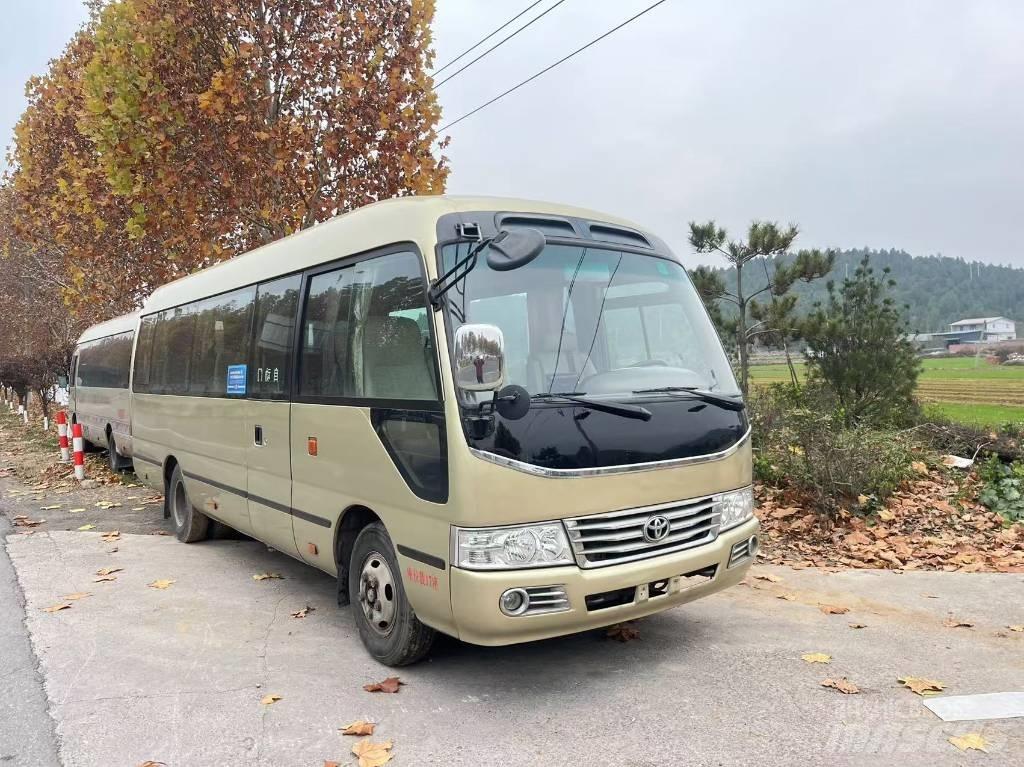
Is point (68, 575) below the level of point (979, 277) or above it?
below

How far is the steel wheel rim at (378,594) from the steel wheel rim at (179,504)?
416cm

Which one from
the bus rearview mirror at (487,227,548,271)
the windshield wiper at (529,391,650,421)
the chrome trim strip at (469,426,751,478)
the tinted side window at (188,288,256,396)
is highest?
the bus rearview mirror at (487,227,548,271)

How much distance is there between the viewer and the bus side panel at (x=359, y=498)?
409 cm

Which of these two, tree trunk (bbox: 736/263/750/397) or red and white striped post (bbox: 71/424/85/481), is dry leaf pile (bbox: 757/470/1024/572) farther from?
red and white striped post (bbox: 71/424/85/481)

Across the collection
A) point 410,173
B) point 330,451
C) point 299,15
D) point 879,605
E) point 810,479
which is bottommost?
point 879,605

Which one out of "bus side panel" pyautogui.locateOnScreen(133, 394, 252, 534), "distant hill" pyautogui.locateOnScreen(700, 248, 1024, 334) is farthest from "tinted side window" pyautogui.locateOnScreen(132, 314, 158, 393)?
"distant hill" pyautogui.locateOnScreen(700, 248, 1024, 334)

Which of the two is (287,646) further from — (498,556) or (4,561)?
(4,561)

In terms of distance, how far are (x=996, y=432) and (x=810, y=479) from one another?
436 cm

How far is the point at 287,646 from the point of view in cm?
508

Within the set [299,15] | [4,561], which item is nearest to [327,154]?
[299,15]

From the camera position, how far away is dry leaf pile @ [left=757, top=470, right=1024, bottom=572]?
7.00 metres

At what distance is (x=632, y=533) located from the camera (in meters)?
4.15

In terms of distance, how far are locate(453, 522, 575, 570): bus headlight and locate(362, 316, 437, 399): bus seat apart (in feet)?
2.46

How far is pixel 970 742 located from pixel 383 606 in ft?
9.93
